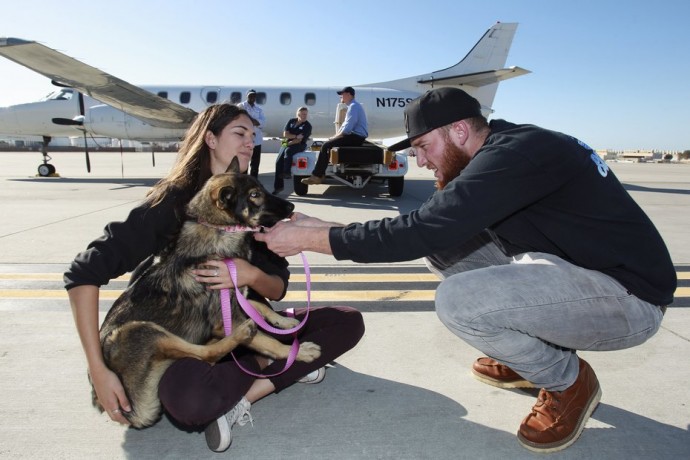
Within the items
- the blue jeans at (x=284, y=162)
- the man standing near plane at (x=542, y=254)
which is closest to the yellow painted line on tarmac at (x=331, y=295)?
the man standing near plane at (x=542, y=254)

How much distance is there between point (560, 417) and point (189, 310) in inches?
75.1

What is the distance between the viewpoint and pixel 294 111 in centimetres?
2055

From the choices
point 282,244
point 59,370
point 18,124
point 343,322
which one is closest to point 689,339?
point 343,322

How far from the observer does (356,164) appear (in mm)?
11352

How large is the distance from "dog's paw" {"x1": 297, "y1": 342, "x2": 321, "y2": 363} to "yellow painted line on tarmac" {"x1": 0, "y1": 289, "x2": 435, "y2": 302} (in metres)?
1.78

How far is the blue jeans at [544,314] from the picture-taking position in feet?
7.48

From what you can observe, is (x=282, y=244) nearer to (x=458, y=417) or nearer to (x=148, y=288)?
(x=148, y=288)

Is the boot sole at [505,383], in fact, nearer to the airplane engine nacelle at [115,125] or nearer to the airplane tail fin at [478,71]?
the airplane engine nacelle at [115,125]

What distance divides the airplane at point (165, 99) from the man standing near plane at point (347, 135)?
7424 mm

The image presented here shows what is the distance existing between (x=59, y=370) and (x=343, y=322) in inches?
71.6

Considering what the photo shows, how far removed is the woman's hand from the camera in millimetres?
2145

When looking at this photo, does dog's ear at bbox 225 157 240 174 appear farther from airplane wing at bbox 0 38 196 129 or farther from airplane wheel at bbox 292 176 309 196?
airplane wing at bbox 0 38 196 129

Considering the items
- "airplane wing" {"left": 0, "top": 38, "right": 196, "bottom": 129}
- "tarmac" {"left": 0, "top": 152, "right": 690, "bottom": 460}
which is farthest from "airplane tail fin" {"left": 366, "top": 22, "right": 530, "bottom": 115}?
"tarmac" {"left": 0, "top": 152, "right": 690, "bottom": 460}

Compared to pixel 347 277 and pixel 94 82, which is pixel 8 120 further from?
pixel 347 277
